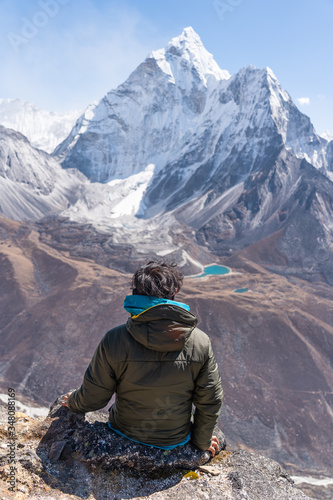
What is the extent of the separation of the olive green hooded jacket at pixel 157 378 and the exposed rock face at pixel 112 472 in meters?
0.18

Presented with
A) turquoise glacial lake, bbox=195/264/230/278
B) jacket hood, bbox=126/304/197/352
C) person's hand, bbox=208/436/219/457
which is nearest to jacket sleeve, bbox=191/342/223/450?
person's hand, bbox=208/436/219/457

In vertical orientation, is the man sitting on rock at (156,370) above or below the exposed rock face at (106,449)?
above

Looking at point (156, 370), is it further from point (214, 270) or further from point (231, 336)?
point (214, 270)

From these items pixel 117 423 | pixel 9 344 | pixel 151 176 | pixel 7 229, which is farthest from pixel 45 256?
pixel 151 176

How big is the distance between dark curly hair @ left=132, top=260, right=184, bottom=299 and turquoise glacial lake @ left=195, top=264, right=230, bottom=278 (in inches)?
1611

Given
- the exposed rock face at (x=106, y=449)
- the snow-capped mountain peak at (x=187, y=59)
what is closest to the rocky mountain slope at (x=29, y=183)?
the snow-capped mountain peak at (x=187, y=59)

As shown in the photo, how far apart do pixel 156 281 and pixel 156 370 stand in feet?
2.09

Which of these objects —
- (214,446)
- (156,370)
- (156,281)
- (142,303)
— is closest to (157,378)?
(156,370)

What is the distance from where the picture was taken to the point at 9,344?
28.0m

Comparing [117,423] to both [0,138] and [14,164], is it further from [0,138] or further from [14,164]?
[0,138]

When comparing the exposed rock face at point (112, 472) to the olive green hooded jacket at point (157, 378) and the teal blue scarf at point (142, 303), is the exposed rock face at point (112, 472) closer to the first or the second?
the olive green hooded jacket at point (157, 378)

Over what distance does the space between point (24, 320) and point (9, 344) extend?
2761 millimetres

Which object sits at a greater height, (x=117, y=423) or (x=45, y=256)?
→ (x=117, y=423)

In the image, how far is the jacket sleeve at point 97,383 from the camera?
2.51m
